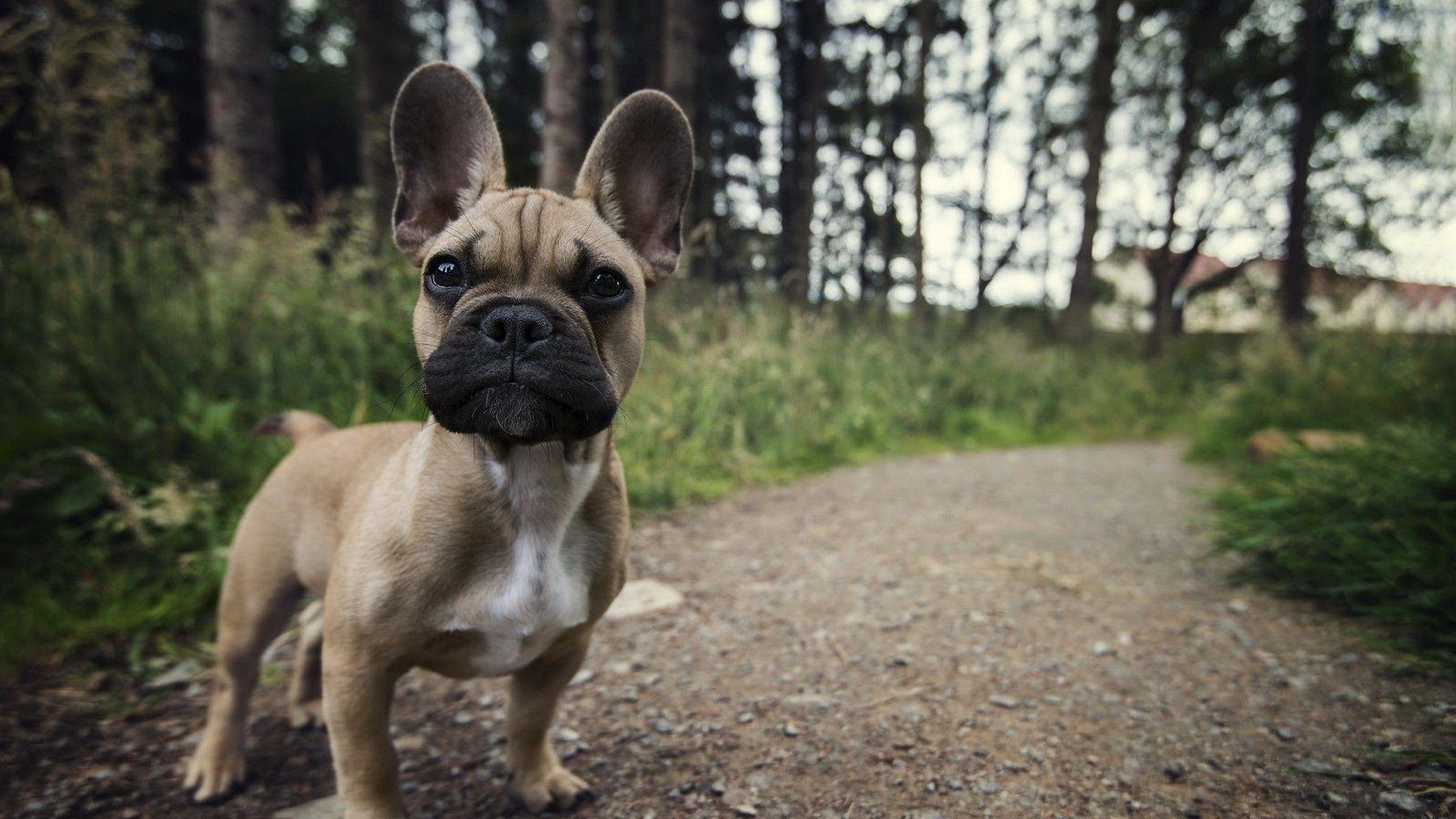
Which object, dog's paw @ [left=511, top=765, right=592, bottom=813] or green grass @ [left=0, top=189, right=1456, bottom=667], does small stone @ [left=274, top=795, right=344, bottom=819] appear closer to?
dog's paw @ [left=511, top=765, right=592, bottom=813]

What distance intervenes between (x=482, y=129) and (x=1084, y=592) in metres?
3.61

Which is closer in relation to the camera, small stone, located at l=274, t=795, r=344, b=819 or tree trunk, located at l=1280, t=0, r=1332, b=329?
small stone, located at l=274, t=795, r=344, b=819

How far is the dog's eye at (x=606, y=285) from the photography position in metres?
1.95

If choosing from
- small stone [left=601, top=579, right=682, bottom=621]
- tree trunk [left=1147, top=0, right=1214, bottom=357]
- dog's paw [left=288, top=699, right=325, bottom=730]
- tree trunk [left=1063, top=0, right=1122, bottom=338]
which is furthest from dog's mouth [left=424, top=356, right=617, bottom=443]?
tree trunk [left=1147, top=0, right=1214, bottom=357]

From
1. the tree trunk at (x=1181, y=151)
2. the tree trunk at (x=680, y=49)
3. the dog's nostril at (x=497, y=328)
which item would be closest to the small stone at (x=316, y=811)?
the dog's nostril at (x=497, y=328)

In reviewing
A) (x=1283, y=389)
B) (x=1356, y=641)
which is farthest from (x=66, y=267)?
(x=1283, y=389)

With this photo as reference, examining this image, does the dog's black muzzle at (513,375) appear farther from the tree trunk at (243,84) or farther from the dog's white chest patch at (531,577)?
the tree trunk at (243,84)

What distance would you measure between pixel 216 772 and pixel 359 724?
3.14 feet

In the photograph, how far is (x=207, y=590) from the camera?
3312 mm

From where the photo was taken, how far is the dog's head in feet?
5.43

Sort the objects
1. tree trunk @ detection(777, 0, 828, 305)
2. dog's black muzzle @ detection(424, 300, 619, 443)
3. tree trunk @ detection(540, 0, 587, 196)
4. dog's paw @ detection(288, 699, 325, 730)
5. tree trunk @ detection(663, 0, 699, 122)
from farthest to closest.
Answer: tree trunk @ detection(777, 0, 828, 305)
tree trunk @ detection(663, 0, 699, 122)
tree trunk @ detection(540, 0, 587, 196)
dog's paw @ detection(288, 699, 325, 730)
dog's black muzzle @ detection(424, 300, 619, 443)

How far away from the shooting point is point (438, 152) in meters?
2.24

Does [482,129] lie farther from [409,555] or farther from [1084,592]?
[1084,592]

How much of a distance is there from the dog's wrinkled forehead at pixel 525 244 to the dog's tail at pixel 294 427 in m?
1.17
